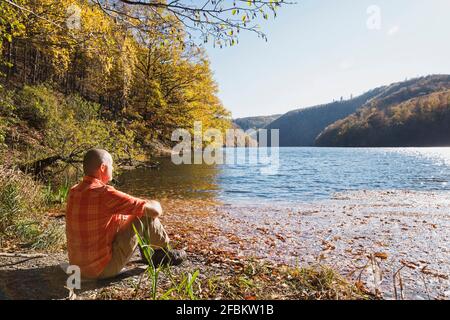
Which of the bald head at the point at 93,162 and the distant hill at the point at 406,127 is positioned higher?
the distant hill at the point at 406,127

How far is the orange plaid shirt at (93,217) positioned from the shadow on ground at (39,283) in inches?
10.6

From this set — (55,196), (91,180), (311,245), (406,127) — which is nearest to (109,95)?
(55,196)

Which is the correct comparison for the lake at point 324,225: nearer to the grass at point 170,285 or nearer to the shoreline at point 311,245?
the shoreline at point 311,245

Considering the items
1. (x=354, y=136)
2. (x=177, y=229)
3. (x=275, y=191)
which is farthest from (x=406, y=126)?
(x=177, y=229)

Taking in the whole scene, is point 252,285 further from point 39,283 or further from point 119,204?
point 39,283

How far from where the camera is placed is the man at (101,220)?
12.5 feet

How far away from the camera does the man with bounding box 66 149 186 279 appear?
3.82 m

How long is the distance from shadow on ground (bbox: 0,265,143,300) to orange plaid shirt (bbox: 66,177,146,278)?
0.89ft

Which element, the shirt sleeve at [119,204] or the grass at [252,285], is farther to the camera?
the grass at [252,285]

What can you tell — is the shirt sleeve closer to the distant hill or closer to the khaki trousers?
the khaki trousers

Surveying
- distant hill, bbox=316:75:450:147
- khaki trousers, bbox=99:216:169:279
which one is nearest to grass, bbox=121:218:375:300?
khaki trousers, bbox=99:216:169:279

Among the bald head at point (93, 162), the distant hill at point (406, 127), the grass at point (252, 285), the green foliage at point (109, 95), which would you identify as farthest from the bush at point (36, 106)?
the distant hill at point (406, 127)

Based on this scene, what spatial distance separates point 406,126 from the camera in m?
134
